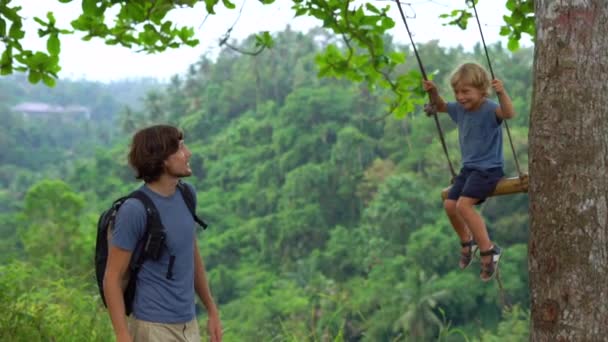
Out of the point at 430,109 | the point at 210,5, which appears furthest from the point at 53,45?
the point at 430,109

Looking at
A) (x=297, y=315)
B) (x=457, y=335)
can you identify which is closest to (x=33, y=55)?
(x=457, y=335)

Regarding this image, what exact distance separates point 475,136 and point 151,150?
4.10 feet

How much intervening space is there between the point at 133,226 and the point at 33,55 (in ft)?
7.14

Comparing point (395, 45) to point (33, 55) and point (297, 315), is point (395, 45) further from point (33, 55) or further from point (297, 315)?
point (33, 55)

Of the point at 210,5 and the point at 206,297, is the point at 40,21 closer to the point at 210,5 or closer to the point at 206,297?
the point at 210,5

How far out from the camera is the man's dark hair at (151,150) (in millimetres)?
2518

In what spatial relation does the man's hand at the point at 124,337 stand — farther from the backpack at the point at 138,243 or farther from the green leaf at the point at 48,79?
the green leaf at the point at 48,79

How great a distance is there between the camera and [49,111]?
261 ft

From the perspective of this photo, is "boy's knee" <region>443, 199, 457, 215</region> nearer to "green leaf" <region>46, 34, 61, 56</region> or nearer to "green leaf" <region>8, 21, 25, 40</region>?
"green leaf" <region>46, 34, 61, 56</region>

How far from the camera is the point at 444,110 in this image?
3.42 metres

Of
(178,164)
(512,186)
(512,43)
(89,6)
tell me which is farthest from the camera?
(512,43)

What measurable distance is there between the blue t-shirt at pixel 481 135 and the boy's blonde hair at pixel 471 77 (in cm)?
7

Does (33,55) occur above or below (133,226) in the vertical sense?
above

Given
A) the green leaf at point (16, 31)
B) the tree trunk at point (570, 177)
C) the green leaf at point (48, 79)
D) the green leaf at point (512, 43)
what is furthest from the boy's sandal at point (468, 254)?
the green leaf at point (16, 31)
